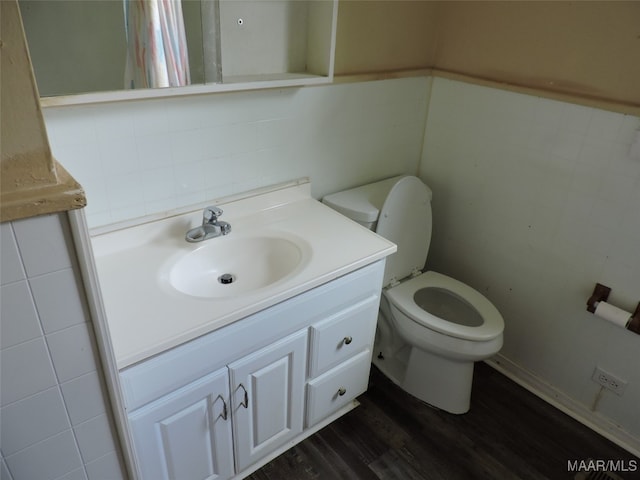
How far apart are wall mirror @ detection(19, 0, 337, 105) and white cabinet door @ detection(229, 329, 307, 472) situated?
805 millimetres

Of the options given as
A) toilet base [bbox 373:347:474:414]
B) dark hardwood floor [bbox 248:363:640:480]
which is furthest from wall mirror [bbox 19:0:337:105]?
dark hardwood floor [bbox 248:363:640:480]

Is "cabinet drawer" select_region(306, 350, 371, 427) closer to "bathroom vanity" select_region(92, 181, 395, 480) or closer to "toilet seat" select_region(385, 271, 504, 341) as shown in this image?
"bathroom vanity" select_region(92, 181, 395, 480)

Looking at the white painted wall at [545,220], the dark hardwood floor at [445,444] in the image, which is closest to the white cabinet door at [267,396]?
the dark hardwood floor at [445,444]

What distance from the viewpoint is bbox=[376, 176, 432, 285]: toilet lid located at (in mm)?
1835

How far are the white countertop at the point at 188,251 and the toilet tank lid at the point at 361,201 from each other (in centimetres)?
8

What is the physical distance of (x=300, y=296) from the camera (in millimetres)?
1368

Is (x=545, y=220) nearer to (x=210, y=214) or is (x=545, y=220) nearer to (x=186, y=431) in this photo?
(x=210, y=214)

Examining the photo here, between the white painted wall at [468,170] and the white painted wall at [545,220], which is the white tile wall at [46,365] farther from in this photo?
the white painted wall at [545,220]

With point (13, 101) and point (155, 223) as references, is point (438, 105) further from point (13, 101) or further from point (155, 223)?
point (13, 101)

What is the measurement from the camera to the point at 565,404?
1.98 m

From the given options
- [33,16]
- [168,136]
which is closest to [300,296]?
[168,136]

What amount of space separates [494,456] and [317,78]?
1548 millimetres

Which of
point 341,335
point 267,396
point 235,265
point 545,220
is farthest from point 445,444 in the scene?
point 235,265

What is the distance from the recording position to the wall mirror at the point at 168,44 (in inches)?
46.4
